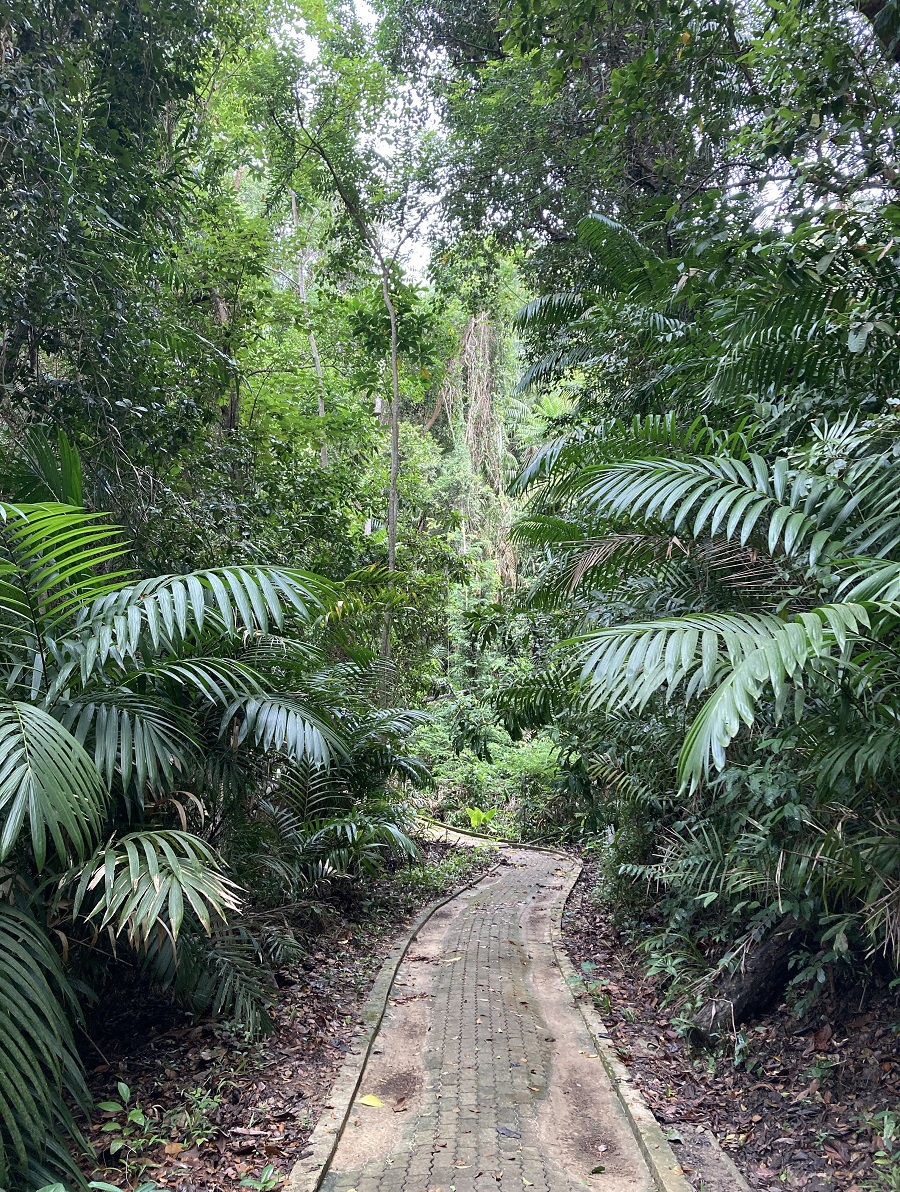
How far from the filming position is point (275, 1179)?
282 cm

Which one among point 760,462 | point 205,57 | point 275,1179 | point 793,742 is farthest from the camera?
point 205,57

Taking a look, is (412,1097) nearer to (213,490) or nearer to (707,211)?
(213,490)

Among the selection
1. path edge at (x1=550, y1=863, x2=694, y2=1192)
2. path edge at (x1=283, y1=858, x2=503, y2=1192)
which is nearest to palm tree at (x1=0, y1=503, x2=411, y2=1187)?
path edge at (x1=283, y1=858, x2=503, y2=1192)

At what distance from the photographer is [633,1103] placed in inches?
142

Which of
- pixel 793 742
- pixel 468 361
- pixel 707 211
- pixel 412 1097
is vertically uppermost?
pixel 468 361

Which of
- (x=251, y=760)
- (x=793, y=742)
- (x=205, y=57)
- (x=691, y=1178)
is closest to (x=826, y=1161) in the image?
(x=691, y=1178)

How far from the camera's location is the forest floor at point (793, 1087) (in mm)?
2984

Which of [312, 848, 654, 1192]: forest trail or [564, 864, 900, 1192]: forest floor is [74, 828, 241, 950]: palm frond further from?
[564, 864, 900, 1192]: forest floor

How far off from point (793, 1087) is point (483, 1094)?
1.43m

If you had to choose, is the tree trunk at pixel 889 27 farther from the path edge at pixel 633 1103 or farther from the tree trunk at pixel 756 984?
the path edge at pixel 633 1103

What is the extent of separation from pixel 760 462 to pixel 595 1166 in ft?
9.71

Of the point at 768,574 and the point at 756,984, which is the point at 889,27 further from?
the point at 756,984

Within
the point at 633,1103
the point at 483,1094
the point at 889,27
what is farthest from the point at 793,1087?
the point at 889,27

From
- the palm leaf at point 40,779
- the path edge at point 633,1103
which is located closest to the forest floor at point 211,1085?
the palm leaf at point 40,779
